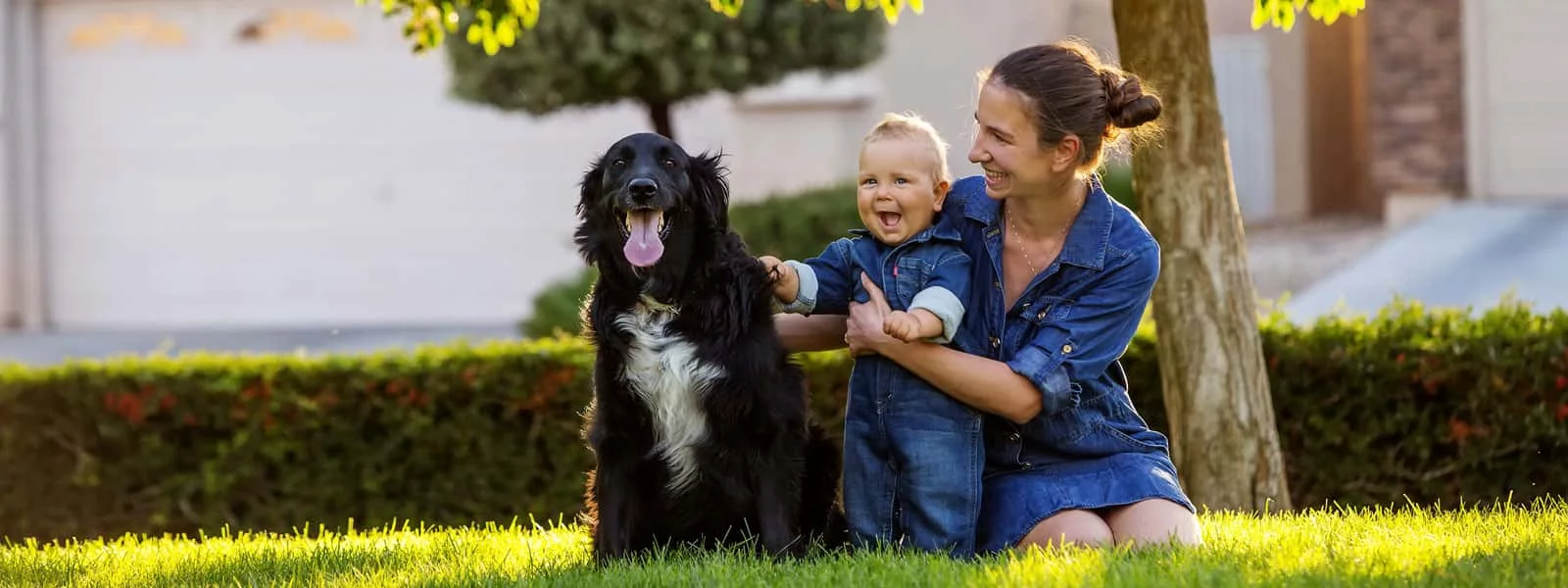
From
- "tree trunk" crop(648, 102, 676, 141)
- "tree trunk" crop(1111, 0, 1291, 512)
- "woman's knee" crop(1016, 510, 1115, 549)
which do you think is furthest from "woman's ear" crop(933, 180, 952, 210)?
"tree trunk" crop(648, 102, 676, 141)

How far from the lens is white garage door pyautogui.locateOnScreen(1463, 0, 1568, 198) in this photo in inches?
470

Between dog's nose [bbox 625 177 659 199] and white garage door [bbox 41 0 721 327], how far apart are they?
10435mm

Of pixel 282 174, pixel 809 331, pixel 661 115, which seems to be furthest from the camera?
pixel 282 174

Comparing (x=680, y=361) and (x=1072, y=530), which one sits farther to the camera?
(x=1072, y=530)

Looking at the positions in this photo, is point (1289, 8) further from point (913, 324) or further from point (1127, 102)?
point (913, 324)

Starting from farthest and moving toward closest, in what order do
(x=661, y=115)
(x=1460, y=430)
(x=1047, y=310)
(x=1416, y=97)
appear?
(x=1416, y=97) → (x=661, y=115) → (x=1460, y=430) → (x=1047, y=310)

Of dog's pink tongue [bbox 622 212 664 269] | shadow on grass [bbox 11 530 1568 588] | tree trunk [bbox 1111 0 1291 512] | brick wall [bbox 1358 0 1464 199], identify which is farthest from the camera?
brick wall [bbox 1358 0 1464 199]

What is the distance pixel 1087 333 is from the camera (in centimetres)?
405

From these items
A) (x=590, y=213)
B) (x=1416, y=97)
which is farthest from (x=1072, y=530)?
(x=1416, y=97)

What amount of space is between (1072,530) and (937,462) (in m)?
0.36

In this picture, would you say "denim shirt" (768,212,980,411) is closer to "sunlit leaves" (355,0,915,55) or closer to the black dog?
the black dog

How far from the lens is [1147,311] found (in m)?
6.85

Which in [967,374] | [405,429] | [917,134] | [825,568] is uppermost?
[917,134]

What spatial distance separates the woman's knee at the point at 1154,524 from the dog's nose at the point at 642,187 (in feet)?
4.44
